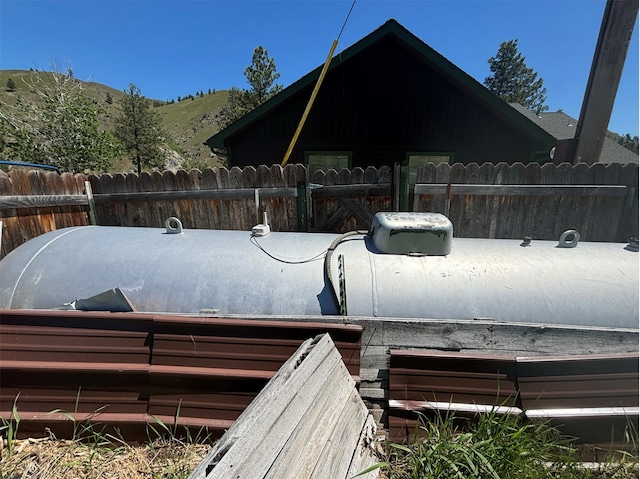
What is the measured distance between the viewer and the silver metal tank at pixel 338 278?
1696mm

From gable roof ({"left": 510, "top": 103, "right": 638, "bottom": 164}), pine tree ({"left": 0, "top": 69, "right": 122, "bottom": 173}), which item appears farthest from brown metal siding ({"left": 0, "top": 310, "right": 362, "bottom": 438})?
gable roof ({"left": 510, "top": 103, "right": 638, "bottom": 164})

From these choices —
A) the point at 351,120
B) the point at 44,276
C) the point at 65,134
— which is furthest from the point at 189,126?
the point at 44,276

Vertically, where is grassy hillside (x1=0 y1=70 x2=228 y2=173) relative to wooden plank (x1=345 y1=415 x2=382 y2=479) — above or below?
above

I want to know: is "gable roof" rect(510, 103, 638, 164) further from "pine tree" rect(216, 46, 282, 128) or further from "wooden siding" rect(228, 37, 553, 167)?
"pine tree" rect(216, 46, 282, 128)

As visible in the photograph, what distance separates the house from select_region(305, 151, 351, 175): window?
0.11 feet

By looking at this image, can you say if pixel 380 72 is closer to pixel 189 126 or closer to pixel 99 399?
pixel 99 399

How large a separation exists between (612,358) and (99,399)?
3.14 m

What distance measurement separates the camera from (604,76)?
303cm

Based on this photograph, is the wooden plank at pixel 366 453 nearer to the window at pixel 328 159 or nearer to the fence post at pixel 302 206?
the fence post at pixel 302 206

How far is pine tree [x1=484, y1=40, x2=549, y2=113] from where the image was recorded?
34.3 meters

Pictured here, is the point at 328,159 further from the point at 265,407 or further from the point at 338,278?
the point at 265,407

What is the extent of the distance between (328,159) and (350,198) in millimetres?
3784

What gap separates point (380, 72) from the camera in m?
6.55

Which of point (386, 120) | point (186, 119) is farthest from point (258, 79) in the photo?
point (186, 119)
